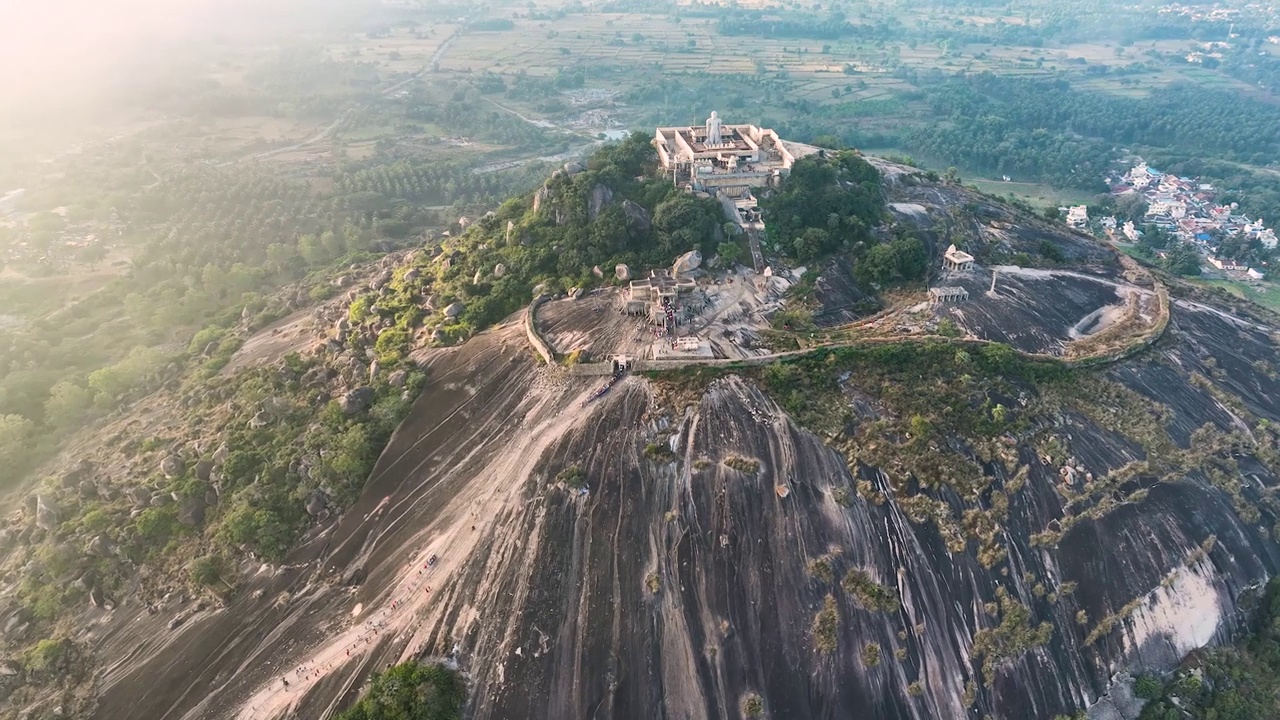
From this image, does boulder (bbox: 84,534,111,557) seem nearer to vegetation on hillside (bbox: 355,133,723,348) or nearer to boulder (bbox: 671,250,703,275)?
vegetation on hillside (bbox: 355,133,723,348)

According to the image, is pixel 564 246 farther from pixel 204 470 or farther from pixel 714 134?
pixel 204 470

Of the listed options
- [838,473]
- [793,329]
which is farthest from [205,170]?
[838,473]

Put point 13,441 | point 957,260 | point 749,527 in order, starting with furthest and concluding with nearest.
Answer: point 957,260 < point 13,441 < point 749,527

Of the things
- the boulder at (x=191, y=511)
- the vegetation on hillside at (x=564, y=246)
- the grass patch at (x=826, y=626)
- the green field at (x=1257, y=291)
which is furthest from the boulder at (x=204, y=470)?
the green field at (x=1257, y=291)

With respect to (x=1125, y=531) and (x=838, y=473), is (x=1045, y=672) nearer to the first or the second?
(x=1125, y=531)

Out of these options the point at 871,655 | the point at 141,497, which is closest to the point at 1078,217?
the point at 871,655

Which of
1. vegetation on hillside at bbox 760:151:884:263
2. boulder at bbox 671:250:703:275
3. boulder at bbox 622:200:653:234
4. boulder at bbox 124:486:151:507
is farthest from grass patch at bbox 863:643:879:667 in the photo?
boulder at bbox 124:486:151:507
